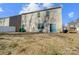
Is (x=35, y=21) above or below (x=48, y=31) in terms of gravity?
above

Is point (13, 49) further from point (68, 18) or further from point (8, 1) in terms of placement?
point (68, 18)

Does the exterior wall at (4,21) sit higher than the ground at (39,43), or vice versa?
the exterior wall at (4,21)

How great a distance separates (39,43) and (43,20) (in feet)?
0.90

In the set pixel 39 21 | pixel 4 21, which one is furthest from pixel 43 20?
pixel 4 21

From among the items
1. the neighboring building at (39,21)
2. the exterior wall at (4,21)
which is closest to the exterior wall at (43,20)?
the neighboring building at (39,21)

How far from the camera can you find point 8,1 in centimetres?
187

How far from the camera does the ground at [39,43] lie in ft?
5.92

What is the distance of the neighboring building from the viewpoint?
187 centimetres

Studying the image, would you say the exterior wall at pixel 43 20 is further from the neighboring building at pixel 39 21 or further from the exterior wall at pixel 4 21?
the exterior wall at pixel 4 21

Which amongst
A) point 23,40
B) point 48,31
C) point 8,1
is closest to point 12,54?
point 23,40

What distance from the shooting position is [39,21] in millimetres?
1880

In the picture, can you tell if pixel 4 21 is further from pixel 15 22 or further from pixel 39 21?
pixel 39 21

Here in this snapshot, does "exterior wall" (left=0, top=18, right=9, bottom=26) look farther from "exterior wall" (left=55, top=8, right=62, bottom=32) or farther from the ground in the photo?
"exterior wall" (left=55, top=8, right=62, bottom=32)

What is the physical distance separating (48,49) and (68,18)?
0.43m
